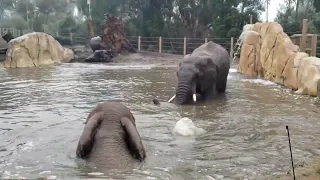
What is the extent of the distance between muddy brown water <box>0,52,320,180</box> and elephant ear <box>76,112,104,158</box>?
0.17 meters

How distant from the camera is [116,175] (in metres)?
3.94

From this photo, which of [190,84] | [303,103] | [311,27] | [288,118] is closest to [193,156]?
[288,118]

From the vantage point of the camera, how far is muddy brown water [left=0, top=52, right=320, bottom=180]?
4480 millimetres

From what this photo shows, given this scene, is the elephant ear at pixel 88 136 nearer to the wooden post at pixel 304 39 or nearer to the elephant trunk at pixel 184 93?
the elephant trunk at pixel 184 93

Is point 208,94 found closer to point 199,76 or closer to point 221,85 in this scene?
point 199,76

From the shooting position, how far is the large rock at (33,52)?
63.0 feet

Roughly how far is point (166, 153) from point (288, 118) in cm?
286

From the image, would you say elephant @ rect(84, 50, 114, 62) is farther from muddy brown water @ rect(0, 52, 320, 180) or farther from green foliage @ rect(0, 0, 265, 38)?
muddy brown water @ rect(0, 52, 320, 180)

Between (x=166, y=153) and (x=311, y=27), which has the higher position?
(x=311, y=27)

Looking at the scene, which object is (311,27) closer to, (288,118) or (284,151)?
(288,118)

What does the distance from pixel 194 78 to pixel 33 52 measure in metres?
13.1

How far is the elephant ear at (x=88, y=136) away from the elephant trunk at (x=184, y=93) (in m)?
4.06

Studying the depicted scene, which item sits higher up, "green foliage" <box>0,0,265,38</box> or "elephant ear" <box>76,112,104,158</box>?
"green foliage" <box>0,0,265,38</box>

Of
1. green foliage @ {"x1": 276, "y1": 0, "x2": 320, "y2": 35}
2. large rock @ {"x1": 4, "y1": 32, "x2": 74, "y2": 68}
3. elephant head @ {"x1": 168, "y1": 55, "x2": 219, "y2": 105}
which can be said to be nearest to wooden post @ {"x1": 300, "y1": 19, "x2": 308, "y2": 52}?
elephant head @ {"x1": 168, "y1": 55, "x2": 219, "y2": 105}
